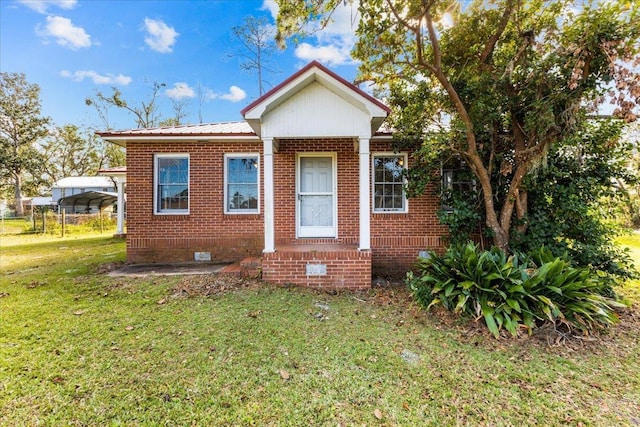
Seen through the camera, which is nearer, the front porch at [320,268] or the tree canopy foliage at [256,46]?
the front porch at [320,268]

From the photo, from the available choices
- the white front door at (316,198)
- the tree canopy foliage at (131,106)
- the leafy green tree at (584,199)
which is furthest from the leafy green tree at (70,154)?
the leafy green tree at (584,199)

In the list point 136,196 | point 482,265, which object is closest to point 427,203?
point 482,265

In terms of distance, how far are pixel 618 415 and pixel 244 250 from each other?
286 inches

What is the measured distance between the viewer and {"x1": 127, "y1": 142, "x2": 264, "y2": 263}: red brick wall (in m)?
7.84

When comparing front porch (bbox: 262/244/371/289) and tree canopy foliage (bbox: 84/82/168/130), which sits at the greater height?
tree canopy foliage (bbox: 84/82/168/130)

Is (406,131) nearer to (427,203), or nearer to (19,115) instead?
(427,203)

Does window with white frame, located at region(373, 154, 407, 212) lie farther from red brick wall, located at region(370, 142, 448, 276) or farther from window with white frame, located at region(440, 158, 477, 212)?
window with white frame, located at region(440, 158, 477, 212)

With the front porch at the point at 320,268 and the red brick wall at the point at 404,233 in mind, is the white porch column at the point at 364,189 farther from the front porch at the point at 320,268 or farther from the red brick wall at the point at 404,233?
the red brick wall at the point at 404,233

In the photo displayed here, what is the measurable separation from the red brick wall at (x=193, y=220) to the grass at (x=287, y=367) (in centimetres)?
263

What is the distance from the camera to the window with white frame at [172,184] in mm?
8000

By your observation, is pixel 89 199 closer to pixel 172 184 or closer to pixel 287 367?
pixel 172 184

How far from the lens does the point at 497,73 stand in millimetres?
5625

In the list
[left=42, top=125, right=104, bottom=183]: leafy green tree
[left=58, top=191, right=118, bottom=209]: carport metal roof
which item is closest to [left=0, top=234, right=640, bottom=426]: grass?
[left=58, top=191, right=118, bottom=209]: carport metal roof

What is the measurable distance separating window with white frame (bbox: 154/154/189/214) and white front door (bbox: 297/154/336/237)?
127 inches
